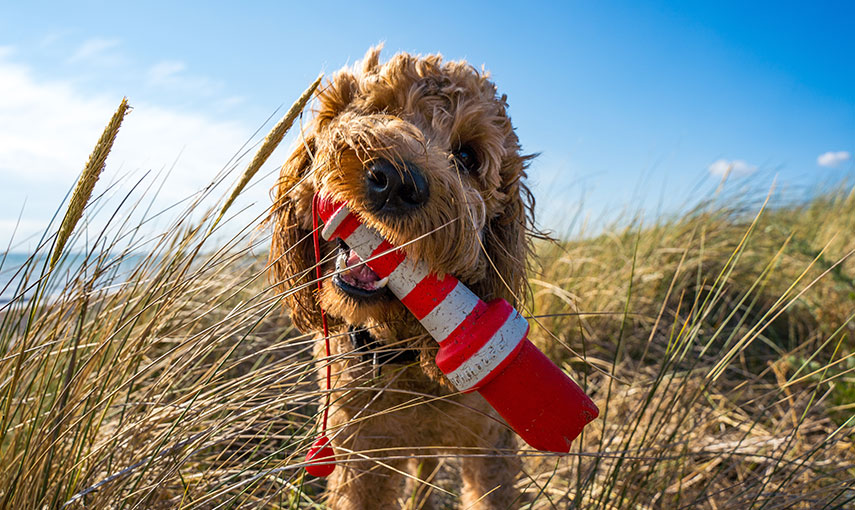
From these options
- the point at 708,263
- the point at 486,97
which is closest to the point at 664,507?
the point at 486,97

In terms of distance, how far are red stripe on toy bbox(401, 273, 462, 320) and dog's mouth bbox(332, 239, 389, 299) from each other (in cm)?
12

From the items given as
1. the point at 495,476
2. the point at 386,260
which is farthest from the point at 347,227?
the point at 495,476

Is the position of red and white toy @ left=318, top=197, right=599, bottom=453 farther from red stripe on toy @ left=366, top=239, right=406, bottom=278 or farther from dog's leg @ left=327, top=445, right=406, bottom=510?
dog's leg @ left=327, top=445, right=406, bottom=510

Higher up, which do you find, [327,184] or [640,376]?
[327,184]

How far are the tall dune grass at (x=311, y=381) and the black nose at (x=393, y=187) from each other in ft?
1.39

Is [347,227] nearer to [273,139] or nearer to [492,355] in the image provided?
[273,139]

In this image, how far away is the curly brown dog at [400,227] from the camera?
63.9 inches

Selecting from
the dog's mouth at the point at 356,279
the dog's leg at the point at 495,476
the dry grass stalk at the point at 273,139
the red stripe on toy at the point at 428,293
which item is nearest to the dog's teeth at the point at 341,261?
the dog's mouth at the point at 356,279

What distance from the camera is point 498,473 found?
97.7 inches

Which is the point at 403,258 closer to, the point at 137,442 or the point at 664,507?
the point at 137,442

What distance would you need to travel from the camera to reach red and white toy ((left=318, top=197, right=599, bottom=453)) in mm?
1551

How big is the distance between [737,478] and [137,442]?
119 inches

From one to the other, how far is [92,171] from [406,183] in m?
0.83

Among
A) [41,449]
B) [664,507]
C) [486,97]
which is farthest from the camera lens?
[664,507]
